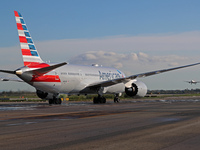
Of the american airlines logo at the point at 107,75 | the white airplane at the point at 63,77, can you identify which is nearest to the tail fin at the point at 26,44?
the white airplane at the point at 63,77

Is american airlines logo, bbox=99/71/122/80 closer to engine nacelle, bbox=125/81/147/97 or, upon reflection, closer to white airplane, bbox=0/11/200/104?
white airplane, bbox=0/11/200/104

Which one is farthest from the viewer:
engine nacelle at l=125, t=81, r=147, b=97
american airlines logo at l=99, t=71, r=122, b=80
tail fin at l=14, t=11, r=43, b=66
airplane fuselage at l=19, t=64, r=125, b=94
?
engine nacelle at l=125, t=81, r=147, b=97

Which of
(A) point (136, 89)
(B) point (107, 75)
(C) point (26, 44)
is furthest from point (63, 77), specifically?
(A) point (136, 89)

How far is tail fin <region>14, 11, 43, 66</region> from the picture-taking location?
98.9ft

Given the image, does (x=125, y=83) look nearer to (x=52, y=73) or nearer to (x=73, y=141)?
(x=52, y=73)

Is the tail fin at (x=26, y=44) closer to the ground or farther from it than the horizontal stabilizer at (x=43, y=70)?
farther from it

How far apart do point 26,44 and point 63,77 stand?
5.55m

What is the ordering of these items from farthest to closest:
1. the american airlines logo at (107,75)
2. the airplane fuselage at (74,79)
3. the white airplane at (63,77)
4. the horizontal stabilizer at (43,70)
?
the american airlines logo at (107,75) → the airplane fuselage at (74,79) → the white airplane at (63,77) → the horizontal stabilizer at (43,70)

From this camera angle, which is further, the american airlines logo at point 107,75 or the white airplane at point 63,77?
the american airlines logo at point 107,75

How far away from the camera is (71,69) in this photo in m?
35.2

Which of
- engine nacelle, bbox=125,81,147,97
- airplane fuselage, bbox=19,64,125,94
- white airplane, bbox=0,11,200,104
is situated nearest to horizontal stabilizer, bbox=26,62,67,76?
white airplane, bbox=0,11,200,104

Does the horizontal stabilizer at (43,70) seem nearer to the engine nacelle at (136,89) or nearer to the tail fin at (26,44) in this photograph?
the tail fin at (26,44)

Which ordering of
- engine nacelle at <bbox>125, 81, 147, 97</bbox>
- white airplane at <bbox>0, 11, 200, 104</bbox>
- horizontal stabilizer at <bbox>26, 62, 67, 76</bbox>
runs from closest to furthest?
horizontal stabilizer at <bbox>26, 62, 67, 76</bbox>
white airplane at <bbox>0, 11, 200, 104</bbox>
engine nacelle at <bbox>125, 81, 147, 97</bbox>

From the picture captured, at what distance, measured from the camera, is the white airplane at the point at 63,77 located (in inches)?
1183
